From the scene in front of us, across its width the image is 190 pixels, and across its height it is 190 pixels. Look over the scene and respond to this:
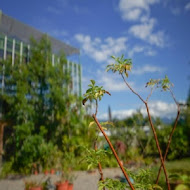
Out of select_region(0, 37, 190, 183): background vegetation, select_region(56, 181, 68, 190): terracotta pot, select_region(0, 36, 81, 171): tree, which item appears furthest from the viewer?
select_region(0, 36, 81, 171): tree

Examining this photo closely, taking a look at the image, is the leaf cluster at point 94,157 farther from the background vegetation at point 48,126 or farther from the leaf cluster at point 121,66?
the background vegetation at point 48,126

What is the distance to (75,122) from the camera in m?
10.8

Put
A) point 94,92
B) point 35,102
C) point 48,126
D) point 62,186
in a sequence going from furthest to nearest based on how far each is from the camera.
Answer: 1. point 48,126
2. point 35,102
3. point 62,186
4. point 94,92

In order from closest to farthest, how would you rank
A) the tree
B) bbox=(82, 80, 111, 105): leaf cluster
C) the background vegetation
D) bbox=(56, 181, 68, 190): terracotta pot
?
bbox=(82, 80, 111, 105): leaf cluster → bbox=(56, 181, 68, 190): terracotta pot → the background vegetation → the tree

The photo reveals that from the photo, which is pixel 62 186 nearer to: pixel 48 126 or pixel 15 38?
pixel 48 126

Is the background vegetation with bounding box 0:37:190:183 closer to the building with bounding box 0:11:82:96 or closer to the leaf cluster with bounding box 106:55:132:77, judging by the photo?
the building with bounding box 0:11:82:96

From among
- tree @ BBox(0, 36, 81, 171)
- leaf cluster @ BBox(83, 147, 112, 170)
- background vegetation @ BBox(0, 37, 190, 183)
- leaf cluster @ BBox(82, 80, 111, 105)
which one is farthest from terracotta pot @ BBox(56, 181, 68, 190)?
leaf cluster @ BBox(82, 80, 111, 105)

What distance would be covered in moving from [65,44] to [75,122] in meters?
5.64

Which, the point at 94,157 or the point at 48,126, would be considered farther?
the point at 48,126

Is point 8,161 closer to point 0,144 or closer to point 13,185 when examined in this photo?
point 0,144

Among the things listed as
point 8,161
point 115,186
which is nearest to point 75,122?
point 8,161

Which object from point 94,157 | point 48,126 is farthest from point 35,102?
point 94,157

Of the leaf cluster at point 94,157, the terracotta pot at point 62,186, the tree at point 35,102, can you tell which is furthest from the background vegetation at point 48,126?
the leaf cluster at point 94,157

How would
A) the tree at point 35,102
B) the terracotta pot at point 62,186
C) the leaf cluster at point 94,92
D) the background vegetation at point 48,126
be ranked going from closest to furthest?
the leaf cluster at point 94,92, the terracotta pot at point 62,186, the background vegetation at point 48,126, the tree at point 35,102
